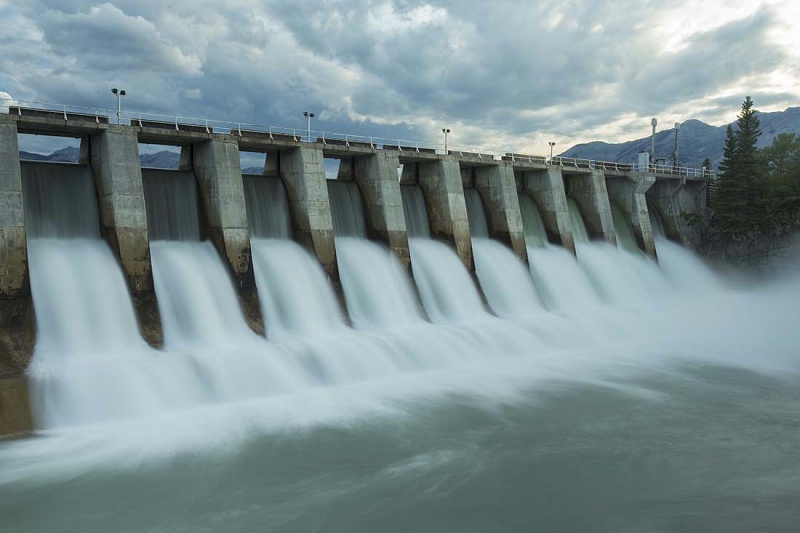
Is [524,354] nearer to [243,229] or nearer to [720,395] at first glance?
[720,395]

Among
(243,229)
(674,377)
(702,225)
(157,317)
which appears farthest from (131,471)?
(702,225)

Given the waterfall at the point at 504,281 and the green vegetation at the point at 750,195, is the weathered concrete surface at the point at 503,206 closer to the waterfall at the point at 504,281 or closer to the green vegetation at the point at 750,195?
the waterfall at the point at 504,281

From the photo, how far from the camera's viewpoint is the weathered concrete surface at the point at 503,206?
32906 millimetres

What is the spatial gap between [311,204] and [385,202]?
12.9 feet

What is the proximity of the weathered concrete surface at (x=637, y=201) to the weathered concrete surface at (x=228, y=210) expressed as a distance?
27.4 m

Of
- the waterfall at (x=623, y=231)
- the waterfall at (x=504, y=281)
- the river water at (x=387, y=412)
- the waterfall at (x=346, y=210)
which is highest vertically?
the waterfall at (x=346, y=210)

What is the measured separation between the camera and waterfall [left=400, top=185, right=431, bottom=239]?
30984 millimetres

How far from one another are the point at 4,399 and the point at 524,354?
16793 millimetres

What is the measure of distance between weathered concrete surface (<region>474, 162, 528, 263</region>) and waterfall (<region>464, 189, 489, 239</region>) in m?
0.27

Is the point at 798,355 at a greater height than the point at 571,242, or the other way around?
the point at 571,242

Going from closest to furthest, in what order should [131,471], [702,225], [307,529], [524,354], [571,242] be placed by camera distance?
1. [307,529]
2. [131,471]
3. [524,354]
4. [571,242]
5. [702,225]

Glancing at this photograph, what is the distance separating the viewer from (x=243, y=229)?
897 inches

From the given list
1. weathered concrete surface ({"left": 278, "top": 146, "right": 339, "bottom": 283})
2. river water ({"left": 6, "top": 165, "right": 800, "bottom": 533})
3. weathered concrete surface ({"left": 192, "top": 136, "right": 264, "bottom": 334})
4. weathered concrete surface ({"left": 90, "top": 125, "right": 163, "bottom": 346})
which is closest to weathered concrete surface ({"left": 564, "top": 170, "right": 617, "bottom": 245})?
river water ({"left": 6, "top": 165, "right": 800, "bottom": 533})

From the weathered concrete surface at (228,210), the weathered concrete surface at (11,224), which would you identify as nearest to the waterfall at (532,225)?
the weathered concrete surface at (228,210)
